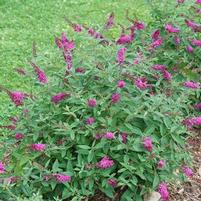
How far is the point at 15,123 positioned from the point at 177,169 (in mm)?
1141

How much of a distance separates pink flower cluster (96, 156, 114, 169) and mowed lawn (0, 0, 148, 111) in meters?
2.67

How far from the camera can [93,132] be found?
338 centimetres

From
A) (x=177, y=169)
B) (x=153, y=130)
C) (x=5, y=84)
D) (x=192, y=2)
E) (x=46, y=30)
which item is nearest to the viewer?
(x=153, y=130)

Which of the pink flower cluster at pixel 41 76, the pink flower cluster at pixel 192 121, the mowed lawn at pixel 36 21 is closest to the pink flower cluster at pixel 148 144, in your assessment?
the pink flower cluster at pixel 192 121

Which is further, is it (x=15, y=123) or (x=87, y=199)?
(x=15, y=123)

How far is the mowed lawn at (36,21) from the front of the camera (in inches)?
255

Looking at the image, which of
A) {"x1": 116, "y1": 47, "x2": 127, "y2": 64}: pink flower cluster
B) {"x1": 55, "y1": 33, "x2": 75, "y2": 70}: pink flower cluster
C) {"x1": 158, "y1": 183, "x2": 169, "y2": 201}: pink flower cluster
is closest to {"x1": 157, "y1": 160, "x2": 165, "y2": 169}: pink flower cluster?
{"x1": 158, "y1": 183, "x2": 169, "y2": 201}: pink flower cluster

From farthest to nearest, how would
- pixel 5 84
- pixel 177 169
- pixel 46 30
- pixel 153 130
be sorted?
pixel 46 30 < pixel 5 84 < pixel 177 169 < pixel 153 130

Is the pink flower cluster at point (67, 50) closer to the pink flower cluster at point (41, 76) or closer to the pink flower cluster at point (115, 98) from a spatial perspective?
the pink flower cluster at point (41, 76)

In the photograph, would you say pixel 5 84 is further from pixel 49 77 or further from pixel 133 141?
pixel 133 141

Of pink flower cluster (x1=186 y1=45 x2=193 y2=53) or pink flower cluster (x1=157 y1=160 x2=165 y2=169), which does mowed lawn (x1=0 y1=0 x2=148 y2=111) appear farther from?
pink flower cluster (x1=157 y1=160 x2=165 y2=169)

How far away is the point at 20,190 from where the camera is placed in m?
3.24

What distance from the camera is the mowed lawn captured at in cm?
649

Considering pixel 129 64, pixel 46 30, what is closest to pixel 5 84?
pixel 46 30
